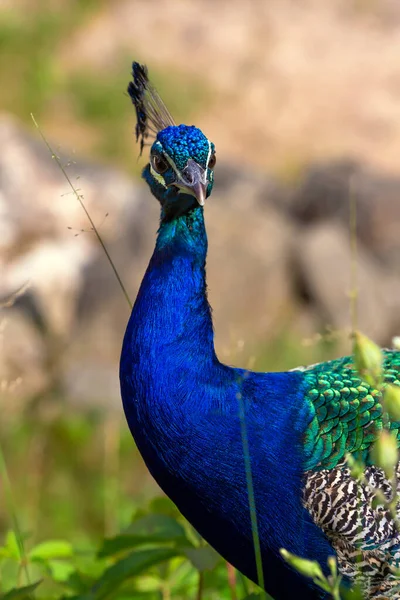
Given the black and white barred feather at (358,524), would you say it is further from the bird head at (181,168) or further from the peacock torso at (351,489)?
the bird head at (181,168)

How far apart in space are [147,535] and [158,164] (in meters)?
0.82

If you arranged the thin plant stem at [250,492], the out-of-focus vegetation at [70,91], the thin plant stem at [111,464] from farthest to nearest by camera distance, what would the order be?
the out-of-focus vegetation at [70,91] < the thin plant stem at [111,464] < the thin plant stem at [250,492]

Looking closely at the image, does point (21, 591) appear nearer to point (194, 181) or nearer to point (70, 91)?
point (194, 181)

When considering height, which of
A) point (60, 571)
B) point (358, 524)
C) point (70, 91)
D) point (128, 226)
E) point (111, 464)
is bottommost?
point (358, 524)

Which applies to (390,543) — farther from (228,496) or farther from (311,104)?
(311,104)

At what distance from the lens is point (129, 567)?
6.77 feet

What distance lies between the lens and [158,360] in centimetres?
206

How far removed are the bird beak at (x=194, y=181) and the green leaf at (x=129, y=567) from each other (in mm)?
750

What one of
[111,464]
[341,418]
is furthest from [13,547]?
[111,464]

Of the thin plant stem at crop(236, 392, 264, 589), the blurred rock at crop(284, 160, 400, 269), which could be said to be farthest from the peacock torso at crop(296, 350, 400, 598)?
the blurred rock at crop(284, 160, 400, 269)

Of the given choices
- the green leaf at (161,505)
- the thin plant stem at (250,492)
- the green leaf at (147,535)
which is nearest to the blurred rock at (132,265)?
the green leaf at (161,505)

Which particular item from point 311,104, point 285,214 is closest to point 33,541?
point 285,214

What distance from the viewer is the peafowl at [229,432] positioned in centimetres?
203

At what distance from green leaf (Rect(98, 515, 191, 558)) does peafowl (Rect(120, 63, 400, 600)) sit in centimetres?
9
